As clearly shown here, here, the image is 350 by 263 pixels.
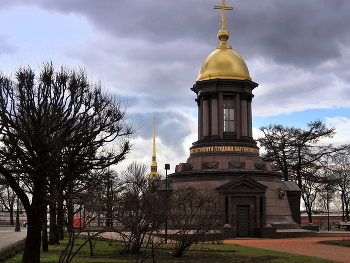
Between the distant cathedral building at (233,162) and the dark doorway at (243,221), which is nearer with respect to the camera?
the dark doorway at (243,221)

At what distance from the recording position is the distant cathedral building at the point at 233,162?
39.3 meters

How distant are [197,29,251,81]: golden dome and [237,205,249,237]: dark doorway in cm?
1442

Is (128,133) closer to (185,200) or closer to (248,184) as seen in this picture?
(185,200)

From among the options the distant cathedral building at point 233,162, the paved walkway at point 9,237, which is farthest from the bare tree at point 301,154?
the paved walkway at point 9,237

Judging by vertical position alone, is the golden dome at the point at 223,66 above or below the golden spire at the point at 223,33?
below

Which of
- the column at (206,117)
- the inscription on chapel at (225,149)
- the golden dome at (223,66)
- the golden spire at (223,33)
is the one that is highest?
the golden spire at (223,33)

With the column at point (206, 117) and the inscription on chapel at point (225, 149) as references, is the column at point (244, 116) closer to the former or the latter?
the inscription on chapel at point (225, 149)

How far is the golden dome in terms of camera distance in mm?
46844

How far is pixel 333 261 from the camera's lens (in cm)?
2016

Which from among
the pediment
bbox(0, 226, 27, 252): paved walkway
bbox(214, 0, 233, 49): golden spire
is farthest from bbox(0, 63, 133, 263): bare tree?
bbox(214, 0, 233, 49): golden spire

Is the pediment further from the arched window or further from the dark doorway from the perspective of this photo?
the arched window

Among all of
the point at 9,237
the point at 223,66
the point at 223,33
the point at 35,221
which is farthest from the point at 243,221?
the point at 35,221

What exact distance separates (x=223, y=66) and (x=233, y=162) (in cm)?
1079

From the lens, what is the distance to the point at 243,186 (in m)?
39.6
